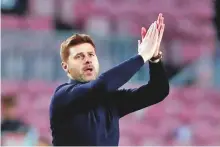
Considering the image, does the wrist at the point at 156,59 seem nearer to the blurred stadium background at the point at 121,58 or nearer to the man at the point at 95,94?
the man at the point at 95,94

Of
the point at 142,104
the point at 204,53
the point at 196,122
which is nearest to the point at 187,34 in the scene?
the point at 204,53

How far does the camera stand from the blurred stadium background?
376 cm

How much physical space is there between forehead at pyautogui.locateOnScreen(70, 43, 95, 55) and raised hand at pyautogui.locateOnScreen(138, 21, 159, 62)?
0.34ft

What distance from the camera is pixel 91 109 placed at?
1188 millimetres

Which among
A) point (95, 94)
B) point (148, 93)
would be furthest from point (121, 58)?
point (95, 94)

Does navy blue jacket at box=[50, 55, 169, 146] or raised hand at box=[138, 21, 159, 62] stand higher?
raised hand at box=[138, 21, 159, 62]

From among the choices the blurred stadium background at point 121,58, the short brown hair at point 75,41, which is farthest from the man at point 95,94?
the blurred stadium background at point 121,58

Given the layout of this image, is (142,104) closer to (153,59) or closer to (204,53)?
(153,59)

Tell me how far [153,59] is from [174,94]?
2.69m

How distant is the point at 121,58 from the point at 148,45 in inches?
103

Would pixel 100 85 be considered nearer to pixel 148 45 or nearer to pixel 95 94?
pixel 95 94

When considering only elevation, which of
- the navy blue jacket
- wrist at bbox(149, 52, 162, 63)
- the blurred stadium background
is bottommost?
the blurred stadium background

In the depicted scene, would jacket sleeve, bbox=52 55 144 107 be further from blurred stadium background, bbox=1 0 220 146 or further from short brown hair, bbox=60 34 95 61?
blurred stadium background, bbox=1 0 220 146

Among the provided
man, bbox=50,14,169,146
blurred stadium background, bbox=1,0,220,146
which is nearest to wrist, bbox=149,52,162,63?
man, bbox=50,14,169,146
